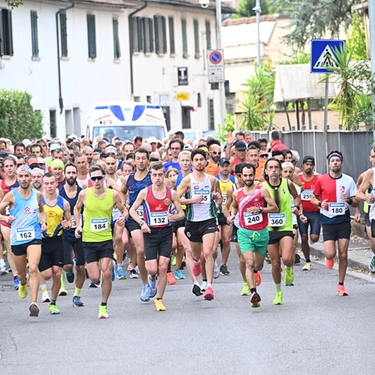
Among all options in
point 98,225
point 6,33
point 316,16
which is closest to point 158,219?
point 98,225

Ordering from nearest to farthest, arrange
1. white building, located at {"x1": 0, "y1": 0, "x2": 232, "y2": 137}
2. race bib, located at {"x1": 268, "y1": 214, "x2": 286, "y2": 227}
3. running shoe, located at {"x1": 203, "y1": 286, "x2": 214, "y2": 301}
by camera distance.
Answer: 1. running shoe, located at {"x1": 203, "y1": 286, "x2": 214, "y2": 301}
2. race bib, located at {"x1": 268, "y1": 214, "x2": 286, "y2": 227}
3. white building, located at {"x1": 0, "y1": 0, "x2": 232, "y2": 137}

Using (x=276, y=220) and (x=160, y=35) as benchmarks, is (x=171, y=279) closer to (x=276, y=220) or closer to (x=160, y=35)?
(x=276, y=220)

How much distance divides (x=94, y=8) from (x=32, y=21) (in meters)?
5.04

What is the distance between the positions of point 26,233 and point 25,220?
153 mm

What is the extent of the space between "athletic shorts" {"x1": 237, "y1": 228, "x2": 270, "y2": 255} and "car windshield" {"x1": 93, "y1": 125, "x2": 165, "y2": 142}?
57.4 ft

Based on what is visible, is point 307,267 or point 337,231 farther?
point 307,267

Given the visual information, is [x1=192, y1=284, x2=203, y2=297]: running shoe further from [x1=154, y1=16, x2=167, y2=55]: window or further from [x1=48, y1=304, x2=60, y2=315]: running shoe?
[x1=154, y1=16, x2=167, y2=55]: window

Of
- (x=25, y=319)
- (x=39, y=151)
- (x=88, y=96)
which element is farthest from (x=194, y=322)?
(x=88, y=96)

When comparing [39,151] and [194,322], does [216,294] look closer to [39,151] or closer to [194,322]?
[194,322]

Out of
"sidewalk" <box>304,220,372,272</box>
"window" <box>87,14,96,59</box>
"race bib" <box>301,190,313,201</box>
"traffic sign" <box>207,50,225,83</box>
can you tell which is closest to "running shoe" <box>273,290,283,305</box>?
"sidewalk" <box>304,220,372,272</box>

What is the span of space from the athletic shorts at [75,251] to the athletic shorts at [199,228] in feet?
4.29

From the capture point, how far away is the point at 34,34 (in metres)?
47.7

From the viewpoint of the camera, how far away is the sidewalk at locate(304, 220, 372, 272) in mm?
18953

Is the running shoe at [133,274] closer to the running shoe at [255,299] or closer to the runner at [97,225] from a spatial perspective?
the runner at [97,225]
